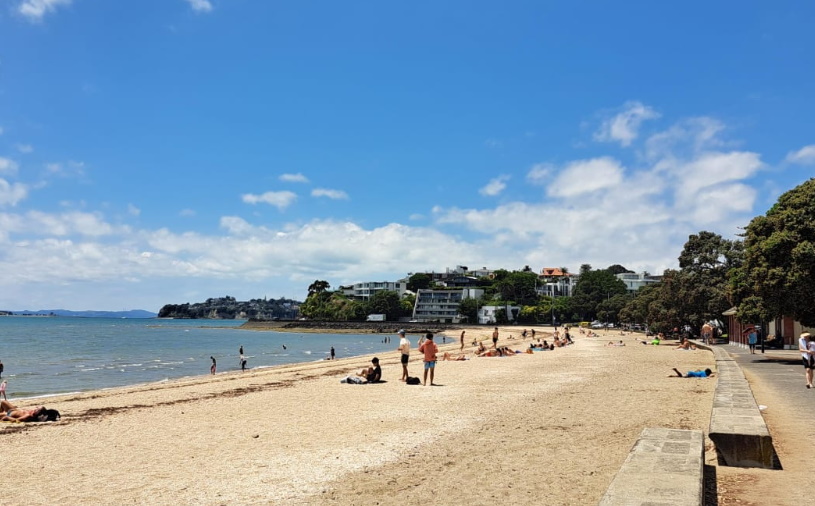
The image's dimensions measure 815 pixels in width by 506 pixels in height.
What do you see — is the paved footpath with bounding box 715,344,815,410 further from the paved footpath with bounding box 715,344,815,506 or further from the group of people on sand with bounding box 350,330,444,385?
the group of people on sand with bounding box 350,330,444,385

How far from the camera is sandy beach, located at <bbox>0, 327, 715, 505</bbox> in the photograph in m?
6.87

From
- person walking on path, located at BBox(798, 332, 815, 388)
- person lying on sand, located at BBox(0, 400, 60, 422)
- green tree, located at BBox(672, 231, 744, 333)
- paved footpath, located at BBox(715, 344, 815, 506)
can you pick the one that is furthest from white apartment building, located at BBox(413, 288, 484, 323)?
person lying on sand, located at BBox(0, 400, 60, 422)

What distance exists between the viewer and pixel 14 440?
36.8 feet

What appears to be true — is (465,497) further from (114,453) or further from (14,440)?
(14,440)

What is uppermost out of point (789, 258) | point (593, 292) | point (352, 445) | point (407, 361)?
point (593, 292)

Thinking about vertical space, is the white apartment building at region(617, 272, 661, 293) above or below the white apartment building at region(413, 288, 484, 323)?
above

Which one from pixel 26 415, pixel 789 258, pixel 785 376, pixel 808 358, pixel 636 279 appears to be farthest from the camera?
pixel 636 279

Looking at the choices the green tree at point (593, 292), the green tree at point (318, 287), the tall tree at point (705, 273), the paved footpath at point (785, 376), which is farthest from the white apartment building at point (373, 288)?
the paved footpath at point (785, 376)

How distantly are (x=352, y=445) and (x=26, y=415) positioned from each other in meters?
9.08

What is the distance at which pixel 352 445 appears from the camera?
9.55 metres

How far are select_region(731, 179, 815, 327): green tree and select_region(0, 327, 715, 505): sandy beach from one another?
707cm

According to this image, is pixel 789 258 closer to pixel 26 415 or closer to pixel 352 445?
pixel 352 445

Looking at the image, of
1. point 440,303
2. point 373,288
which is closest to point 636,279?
point 440,303

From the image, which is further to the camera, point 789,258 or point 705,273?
point 705,273
